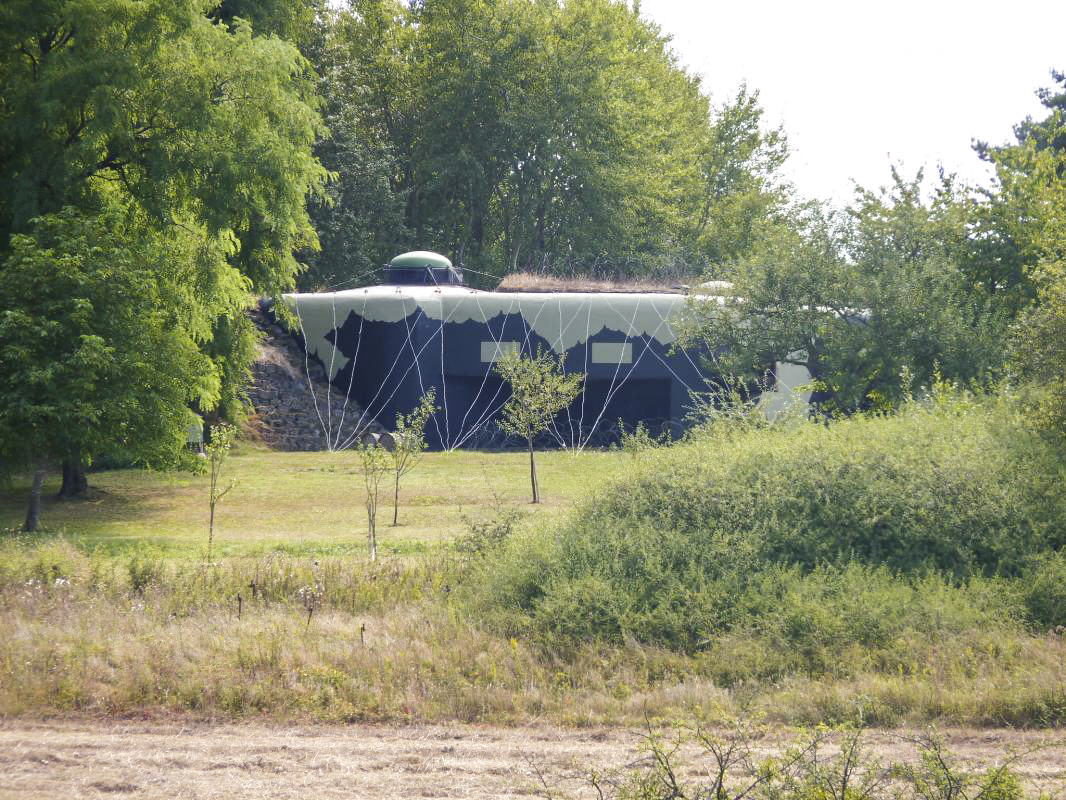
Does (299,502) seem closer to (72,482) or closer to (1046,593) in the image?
(72,482)

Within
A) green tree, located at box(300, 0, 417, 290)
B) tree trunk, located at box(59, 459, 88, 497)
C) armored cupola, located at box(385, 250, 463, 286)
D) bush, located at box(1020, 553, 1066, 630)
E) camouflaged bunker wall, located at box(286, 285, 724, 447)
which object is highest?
green tree, located at box(300, 0, 417, 290)

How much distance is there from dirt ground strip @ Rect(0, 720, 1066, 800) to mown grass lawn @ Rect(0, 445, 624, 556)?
202 inches

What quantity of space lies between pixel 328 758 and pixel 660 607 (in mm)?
3755

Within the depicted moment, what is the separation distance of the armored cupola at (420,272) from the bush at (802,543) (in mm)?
20515

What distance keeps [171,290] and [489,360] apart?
12732 mm

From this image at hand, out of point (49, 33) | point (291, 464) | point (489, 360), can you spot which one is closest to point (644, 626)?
point (49, 33)

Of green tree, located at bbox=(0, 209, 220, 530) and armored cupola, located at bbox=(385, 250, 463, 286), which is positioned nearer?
green tree, located at bbox=(0, 209, 220, 530)

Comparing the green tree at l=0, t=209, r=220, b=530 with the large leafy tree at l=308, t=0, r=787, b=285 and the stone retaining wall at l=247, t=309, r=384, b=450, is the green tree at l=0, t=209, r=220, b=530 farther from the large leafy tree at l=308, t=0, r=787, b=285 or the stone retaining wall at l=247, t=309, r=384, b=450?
the large leafy tree at l=308, t=0, r=787, b=285

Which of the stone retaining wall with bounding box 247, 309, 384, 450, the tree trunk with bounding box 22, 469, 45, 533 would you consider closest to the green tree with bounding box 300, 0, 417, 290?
the stone retaining wall with bounding box 247, 309, 384, 450

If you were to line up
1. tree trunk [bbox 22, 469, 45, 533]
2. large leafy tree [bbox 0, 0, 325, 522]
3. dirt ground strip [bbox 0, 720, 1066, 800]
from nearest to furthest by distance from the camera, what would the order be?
dirt ground strip [bbox 0, 720, 1066, 800] → large leafy tree [bbox 0, 0, 325, 522] → tree trunk [bbox 22, 469, 45, 533]

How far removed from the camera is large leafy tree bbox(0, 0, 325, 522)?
1698 cm

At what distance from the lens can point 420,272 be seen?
108ft

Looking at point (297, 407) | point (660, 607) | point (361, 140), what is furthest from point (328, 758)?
point (361, 140)

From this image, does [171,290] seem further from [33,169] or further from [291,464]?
[291,464]
